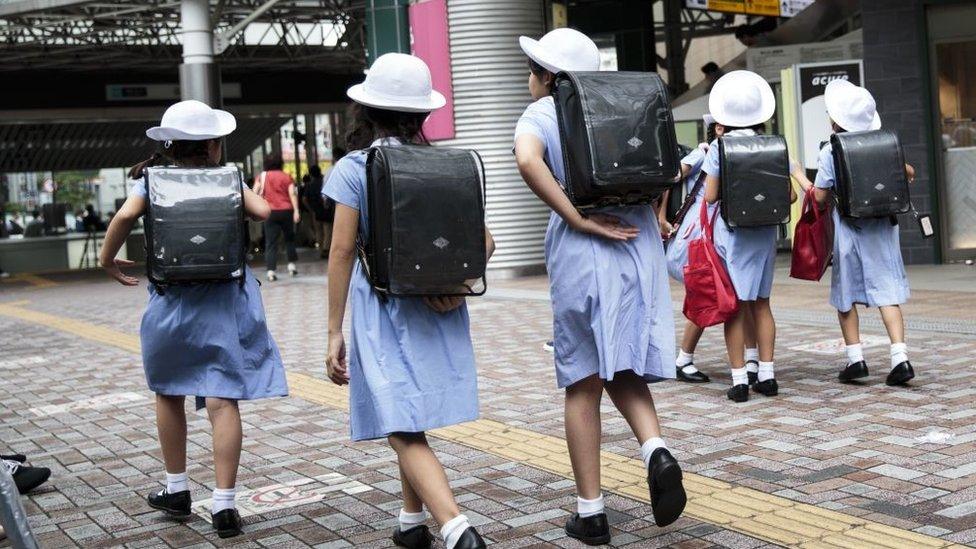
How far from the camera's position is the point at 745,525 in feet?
14.9

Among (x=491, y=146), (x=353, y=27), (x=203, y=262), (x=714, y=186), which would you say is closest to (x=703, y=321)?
(x=714, y=186)

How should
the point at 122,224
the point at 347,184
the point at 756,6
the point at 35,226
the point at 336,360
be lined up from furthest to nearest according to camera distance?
the point at 35,226 < the point at 756,6 < the point at 122,224 < the point at 336,360 < the point at 347,184

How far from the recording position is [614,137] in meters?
4.32

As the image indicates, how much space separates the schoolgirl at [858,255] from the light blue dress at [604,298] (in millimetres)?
2925

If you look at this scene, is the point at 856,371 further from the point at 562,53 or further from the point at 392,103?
the point at 392,103

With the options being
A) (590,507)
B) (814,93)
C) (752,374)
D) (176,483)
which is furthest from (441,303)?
(814,93)

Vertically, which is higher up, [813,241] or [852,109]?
[852,109]

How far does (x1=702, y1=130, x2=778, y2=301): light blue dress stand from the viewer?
705cm

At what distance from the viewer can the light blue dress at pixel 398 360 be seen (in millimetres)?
4059

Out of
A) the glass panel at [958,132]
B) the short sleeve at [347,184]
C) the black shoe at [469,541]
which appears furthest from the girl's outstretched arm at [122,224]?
the glass panel at [958,132]

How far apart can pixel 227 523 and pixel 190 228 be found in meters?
1.07

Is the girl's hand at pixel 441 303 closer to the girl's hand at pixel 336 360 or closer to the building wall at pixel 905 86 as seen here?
the girl's hand at pixel 336 360

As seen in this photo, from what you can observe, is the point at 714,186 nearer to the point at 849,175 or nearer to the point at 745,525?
the point at 849,175

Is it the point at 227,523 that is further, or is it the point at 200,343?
the point at 200,343
